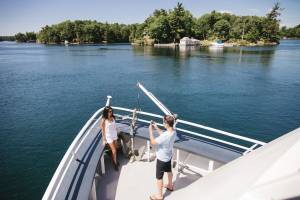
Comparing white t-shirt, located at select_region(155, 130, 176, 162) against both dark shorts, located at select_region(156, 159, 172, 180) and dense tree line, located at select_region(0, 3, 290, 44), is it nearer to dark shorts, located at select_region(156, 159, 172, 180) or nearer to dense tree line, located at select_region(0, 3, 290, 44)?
dark shorts, located at select_region(156, 159, 172, 180)

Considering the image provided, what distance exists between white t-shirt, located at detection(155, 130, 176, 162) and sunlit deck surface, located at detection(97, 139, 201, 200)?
40.6 inches

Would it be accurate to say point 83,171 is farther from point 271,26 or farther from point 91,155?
point 271,26

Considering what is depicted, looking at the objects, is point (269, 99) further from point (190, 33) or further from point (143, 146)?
point (190, 33)

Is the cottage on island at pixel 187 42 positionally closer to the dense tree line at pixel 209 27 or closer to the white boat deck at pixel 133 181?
the dense tree line at pixel 209 27

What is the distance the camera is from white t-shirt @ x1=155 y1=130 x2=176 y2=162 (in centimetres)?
432

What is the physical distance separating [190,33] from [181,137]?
420 ft

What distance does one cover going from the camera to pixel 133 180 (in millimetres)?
5723

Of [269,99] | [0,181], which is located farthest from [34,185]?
[269,99]

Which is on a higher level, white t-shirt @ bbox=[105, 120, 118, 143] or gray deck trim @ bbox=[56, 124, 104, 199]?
white t-shirt @ bbox=[105, 120, 118, 143]

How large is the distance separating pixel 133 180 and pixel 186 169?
1422mm

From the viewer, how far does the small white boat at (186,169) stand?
1.59 m

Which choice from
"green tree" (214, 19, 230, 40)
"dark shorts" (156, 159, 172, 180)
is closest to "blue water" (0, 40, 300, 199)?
"dark shorts" (156, 159, 172, 180)

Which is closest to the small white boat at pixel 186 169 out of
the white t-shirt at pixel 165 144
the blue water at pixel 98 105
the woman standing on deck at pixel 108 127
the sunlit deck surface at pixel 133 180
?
the sunlit deck surface at pixel 133 180

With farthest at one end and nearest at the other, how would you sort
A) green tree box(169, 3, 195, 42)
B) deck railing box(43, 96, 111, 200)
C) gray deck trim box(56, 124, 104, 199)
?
1. green tree box(169, 3, 195, 42)
2. gray deck trim box(56, 124, 104, 199)
3. deck railing box(43, 96, 111, 200)
